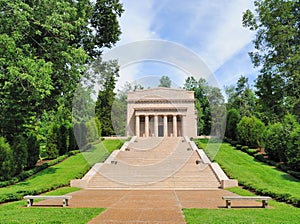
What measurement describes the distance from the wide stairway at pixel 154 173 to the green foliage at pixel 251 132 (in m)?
8.77

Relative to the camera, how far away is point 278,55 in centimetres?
2572

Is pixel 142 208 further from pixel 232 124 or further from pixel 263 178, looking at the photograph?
pixel 232 124

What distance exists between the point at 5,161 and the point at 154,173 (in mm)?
7889

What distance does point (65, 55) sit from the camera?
15.3 metres

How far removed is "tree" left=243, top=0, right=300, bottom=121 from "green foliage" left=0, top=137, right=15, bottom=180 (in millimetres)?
21793

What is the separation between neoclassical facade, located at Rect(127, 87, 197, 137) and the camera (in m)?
40.6

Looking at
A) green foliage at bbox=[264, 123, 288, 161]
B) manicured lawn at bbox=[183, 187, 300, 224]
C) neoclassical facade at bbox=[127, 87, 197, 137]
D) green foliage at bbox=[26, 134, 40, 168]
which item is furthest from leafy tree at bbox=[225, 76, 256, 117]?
manicured lawn at bbox=[183, 187, 300, 224]

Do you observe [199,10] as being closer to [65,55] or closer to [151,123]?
[65,55]

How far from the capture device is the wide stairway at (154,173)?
1422 cm

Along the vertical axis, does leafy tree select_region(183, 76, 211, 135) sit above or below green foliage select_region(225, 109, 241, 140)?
above

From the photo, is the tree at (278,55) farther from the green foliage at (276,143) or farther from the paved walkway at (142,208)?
the paved walkway at (142,208)

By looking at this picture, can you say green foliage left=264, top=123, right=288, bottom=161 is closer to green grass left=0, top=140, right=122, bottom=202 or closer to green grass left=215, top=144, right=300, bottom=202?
green grass left=215, top=144, right=300, bottom=202

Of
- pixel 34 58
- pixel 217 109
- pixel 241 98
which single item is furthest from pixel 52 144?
pixel 241 98

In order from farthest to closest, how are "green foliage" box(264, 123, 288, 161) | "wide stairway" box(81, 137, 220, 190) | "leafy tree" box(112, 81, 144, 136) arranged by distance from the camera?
"leafy tree" box(112, 81, 144, 136) → "green foliage" box(264, 123, 288, 161) → "wide stairway" box(81, 137, 220, 190)
